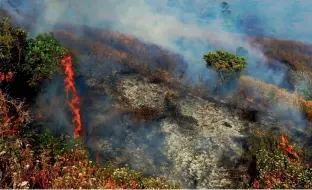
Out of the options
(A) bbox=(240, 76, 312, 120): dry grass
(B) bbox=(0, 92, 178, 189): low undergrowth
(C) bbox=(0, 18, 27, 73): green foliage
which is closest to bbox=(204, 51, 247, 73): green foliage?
(A) bbox=(240, 76, 312, 120): dry grass

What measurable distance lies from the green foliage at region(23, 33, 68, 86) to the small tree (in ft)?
Result: 43.5

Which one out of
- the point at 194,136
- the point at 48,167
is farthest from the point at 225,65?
the point at 48,167

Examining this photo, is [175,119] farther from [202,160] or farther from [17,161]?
[17,161]

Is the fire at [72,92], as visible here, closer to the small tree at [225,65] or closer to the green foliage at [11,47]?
the green foliage at [11,47]

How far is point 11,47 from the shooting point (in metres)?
20.4

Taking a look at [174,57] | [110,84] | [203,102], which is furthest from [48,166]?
[174,57]

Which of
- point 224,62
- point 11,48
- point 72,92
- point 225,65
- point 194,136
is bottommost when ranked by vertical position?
point 194,136

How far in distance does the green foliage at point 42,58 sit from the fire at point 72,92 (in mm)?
914

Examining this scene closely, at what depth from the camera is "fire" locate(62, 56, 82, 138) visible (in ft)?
68.9

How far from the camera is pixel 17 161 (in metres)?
13.8

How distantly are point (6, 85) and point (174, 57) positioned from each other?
21.2 meters

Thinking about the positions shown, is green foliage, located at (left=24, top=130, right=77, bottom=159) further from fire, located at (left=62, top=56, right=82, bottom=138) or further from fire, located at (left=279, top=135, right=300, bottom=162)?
fire, located at (left=279, top=135, right=300, bottom=162)

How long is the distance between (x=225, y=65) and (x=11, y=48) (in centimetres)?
1725

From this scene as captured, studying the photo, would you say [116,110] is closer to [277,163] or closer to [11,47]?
[11,47]
